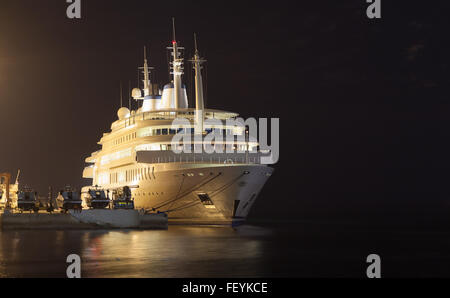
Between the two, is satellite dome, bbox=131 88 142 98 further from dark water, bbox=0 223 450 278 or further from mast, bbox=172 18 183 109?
dark water, bbox=0 223 450 278

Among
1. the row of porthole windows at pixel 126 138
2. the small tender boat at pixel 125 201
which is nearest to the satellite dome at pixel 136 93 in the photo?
the row of porthole windows at pixel 126 138

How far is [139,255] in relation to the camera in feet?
120

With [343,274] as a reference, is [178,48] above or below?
above

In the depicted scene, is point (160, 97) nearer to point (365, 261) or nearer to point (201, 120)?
point (201, 120)

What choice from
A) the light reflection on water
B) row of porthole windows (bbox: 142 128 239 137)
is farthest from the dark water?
row of porthole windows (bbox: 142 128 239 137)

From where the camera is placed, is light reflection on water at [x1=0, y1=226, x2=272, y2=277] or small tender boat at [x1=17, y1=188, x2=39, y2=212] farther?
small tender boat at [x1=17, y1=188, x2=39, y2=212]

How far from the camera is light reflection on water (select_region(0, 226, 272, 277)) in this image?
29.8 m

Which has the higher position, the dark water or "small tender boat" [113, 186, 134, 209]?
"small tender boat" [113, 186, 134, 209]

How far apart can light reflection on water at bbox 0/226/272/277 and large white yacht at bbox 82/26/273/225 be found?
29.0 feet

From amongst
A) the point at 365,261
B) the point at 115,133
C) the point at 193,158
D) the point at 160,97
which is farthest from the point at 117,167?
the point at 365,261

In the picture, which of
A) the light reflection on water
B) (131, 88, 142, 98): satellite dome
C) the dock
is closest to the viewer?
the light reflection on water
